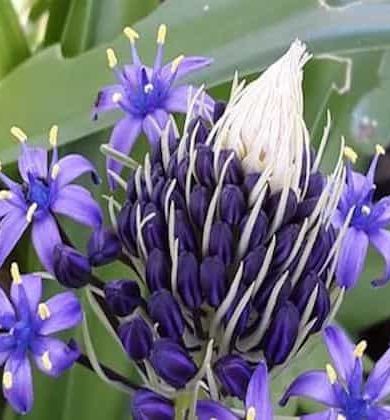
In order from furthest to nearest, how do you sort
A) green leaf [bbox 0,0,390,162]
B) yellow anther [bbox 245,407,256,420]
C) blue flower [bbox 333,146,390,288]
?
green leaf [bbox 0,0,390,162] → blue flower [bbox 333,146,390,288] → yellow anther [bbox 245,407,256,420]

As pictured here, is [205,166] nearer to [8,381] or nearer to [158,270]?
[158,270]

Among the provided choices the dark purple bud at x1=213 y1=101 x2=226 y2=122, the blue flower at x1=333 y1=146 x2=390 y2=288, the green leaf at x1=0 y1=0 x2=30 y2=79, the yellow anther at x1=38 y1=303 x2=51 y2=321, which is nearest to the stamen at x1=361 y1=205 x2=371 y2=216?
the blue flower at x1=333 y1=146 x2=390 y2=288

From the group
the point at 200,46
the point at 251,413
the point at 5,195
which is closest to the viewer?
the point at 251,413

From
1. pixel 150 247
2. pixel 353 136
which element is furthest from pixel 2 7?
pixel 150 247

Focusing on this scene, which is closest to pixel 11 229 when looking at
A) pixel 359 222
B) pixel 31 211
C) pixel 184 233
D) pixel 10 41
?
pixel 31 211

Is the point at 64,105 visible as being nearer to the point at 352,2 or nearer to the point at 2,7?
the point at 2,7

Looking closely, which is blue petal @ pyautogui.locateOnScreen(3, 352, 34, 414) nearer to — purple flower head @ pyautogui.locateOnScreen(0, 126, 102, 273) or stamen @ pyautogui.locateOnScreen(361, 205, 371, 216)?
purple flower head @ pyautogui.locateOnScreen(0, 126, 102, 273)

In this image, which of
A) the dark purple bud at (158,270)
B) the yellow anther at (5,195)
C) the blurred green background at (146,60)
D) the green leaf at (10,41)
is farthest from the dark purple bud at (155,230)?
the green leaf at (10,41)
